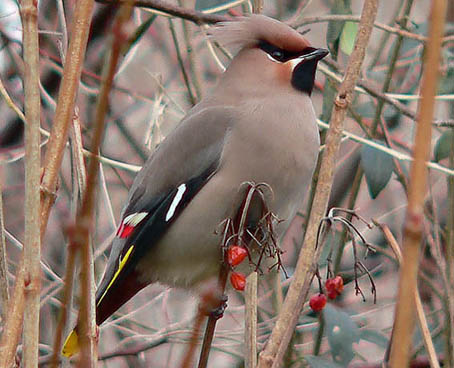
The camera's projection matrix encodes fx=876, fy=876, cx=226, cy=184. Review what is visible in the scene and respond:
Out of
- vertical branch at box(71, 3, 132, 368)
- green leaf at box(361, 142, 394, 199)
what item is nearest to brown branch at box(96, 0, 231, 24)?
green leaf at box(361, 142, 394, 199)

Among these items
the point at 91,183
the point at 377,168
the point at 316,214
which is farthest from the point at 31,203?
the point at 377,168

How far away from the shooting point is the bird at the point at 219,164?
2.23 metres

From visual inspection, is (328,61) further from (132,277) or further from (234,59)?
(132,277)

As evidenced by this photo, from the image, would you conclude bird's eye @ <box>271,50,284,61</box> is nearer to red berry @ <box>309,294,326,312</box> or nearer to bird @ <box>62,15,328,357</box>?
bird @ <box>62,15,328,357</box>

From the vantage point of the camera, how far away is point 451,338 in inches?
74.1

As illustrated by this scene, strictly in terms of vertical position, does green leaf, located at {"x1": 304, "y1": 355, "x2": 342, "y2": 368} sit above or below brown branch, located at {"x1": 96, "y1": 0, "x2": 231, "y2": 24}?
below

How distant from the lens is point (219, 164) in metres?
2.28

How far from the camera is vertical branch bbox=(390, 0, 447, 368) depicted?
2.18 ft

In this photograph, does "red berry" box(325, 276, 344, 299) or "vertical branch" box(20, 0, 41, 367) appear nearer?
"vertical branch" box(20, 0, 41, 367)

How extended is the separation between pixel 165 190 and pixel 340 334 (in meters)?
0.66

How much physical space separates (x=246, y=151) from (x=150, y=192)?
1.01ft

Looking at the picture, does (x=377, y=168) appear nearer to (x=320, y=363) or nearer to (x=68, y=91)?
(x=320, y=363)

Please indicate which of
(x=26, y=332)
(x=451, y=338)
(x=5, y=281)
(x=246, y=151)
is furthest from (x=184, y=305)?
(x=26, y=332)

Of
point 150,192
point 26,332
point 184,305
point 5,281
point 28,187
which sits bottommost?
point 184,305
